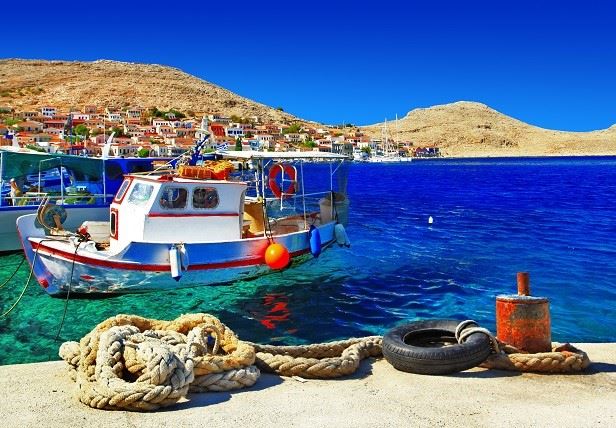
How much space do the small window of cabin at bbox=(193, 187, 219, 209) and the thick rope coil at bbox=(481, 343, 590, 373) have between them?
7.55m

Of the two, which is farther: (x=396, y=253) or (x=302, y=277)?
(x=396, y=253)

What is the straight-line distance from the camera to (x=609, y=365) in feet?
18.7

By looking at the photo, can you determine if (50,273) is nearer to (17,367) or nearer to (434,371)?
(17,367)

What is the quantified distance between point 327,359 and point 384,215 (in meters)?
24.7

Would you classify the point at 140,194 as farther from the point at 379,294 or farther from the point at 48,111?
the point at 48,111

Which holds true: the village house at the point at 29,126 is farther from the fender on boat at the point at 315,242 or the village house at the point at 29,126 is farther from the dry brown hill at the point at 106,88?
the fender on boat at the point at 315,242

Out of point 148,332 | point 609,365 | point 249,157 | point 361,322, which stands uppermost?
point 249,157

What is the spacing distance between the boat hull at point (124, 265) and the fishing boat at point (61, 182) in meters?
5.16

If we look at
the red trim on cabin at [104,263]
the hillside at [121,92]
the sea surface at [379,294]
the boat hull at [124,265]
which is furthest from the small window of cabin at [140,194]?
the hillside at [121,92]

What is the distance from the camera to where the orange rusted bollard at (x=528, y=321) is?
575cm

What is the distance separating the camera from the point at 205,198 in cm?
1205

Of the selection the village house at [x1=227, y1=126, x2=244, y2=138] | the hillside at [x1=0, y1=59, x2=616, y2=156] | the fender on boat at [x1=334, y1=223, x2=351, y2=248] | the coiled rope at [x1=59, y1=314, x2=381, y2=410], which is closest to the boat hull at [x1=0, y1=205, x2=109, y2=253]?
the fender on boat at [x1=334, y1=223, x2=351, y2=248]

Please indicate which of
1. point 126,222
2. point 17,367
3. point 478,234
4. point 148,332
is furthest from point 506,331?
point 478,234

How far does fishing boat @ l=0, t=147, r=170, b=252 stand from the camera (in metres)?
17.1
